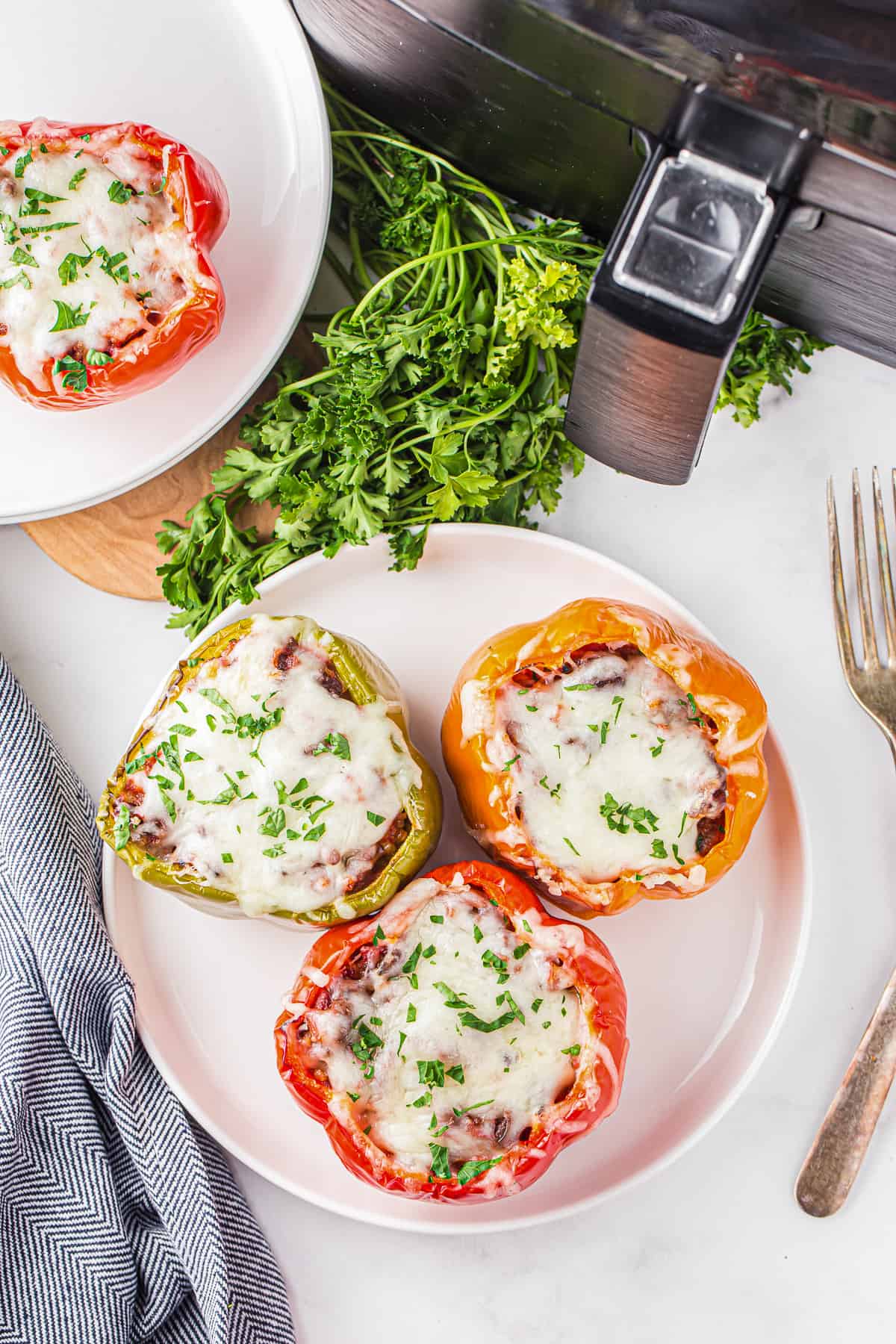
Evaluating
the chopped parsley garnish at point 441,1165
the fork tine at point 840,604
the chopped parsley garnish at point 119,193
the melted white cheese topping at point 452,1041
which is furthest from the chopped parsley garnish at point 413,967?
the chopped parsley garnish at point 119,193

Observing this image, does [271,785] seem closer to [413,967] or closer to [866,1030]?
[413,967]

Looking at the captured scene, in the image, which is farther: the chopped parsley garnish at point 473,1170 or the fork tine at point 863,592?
the fork tine at point 863,592

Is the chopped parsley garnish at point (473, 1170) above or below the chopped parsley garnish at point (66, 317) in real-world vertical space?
below

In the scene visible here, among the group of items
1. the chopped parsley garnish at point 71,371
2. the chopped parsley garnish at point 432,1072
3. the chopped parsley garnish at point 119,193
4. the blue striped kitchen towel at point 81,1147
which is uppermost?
the chopped parsley garnish at point 119,193

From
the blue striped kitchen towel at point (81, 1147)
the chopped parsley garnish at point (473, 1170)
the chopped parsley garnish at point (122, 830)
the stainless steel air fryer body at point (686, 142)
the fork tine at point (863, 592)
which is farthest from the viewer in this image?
the fork tine at point (863, 592)

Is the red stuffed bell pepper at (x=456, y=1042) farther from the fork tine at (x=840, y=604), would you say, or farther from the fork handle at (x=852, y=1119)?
the fork tine at (x=840, y=604)

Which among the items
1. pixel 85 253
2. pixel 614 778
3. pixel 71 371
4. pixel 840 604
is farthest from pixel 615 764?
pixel 85 253

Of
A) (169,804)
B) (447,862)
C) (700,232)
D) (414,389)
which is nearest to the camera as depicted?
(700,232)

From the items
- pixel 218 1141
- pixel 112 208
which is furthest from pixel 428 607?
pixel 218 1141

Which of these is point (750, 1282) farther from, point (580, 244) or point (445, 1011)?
point (580, 244)
